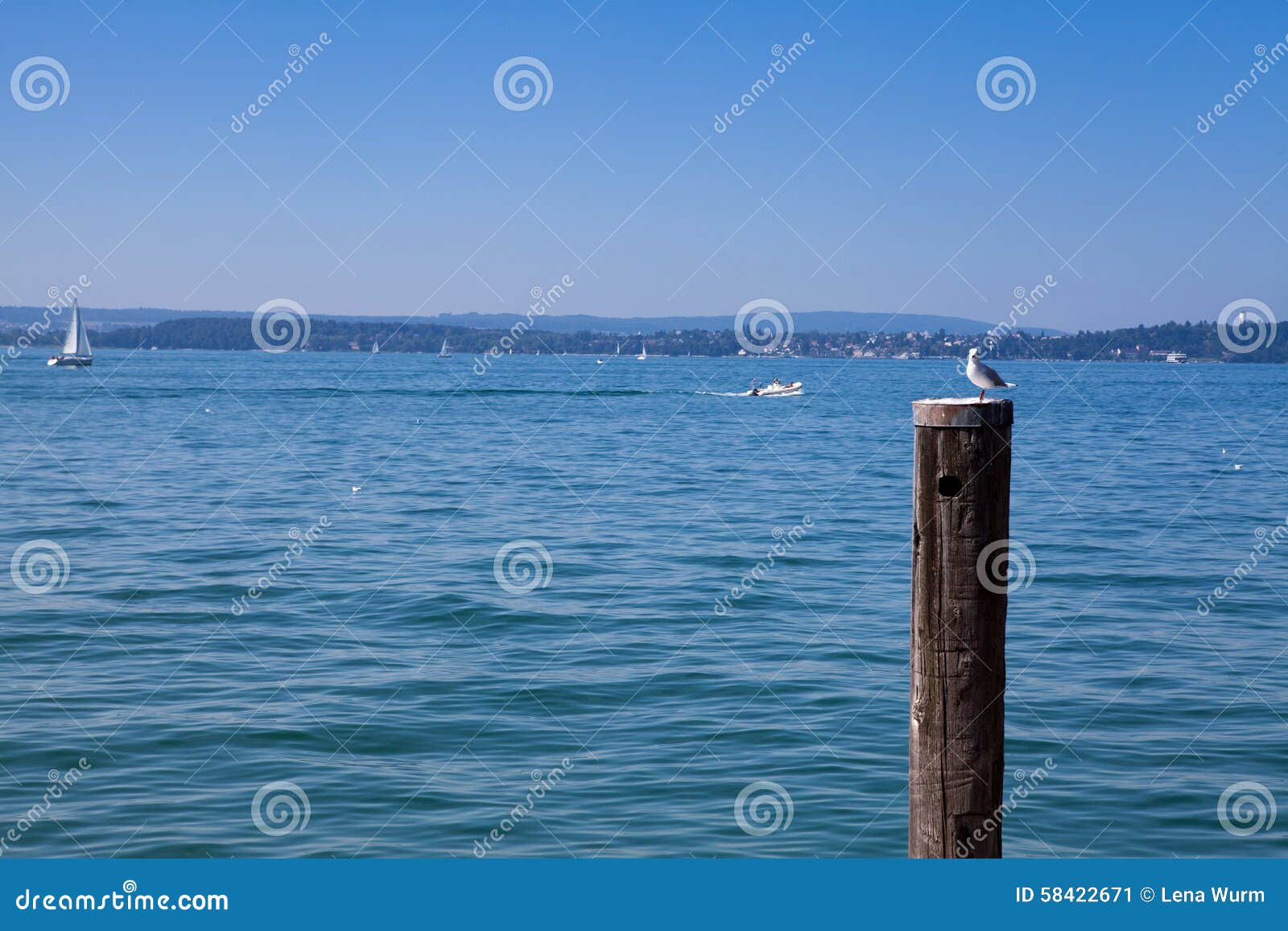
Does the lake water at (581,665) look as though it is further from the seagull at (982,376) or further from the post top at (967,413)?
the post top at (967,413)

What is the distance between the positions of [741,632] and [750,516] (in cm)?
1018

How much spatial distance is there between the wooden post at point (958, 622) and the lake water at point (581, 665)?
3520 mm

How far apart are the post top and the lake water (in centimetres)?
473

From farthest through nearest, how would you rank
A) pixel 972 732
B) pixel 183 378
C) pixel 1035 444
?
pixel 183 378
pixel 1035 444
pixel 972 732

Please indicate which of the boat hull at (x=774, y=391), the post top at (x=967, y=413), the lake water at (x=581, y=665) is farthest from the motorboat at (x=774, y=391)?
the post top at (x=967, y=413)

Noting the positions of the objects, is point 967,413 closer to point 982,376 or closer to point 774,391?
point 982,376

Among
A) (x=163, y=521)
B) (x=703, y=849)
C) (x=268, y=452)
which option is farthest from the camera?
(x=268, y=452)

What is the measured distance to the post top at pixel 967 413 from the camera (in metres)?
5.16

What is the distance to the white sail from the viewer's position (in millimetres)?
120812

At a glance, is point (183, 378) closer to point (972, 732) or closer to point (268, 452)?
point (268, 452)

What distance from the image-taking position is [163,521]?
2428 cm

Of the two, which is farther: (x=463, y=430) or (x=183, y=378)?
(x=183, y=378)

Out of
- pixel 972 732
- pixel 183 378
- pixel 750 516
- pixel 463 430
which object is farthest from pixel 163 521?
pixel 183 378

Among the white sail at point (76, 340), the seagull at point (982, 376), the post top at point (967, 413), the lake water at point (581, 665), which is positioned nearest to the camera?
the post top at point (967, 413)
